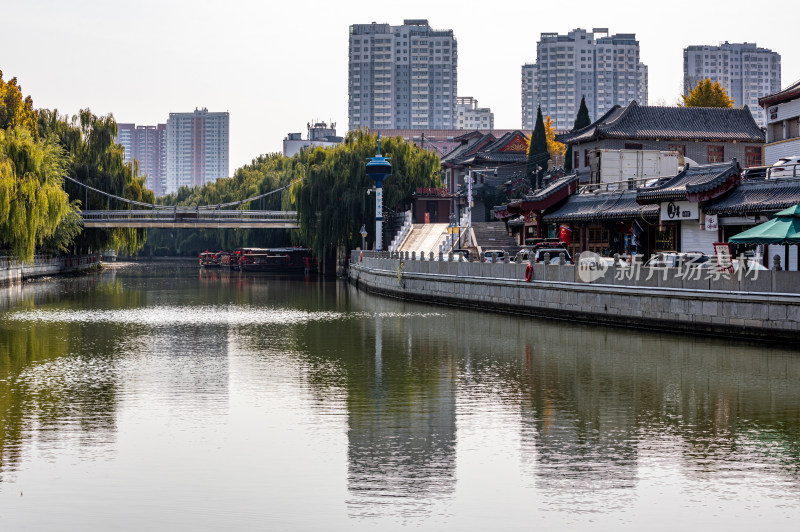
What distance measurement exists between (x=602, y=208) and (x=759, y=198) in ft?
40.2

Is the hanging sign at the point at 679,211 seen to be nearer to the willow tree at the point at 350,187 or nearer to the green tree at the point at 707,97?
the willow tree at the point at 350,187

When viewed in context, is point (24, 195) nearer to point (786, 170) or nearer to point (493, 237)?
point (493, 237)

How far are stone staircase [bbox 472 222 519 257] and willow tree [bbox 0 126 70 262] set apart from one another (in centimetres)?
2555

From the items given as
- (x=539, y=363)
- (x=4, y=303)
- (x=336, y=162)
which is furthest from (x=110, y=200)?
(x=539, y=363)

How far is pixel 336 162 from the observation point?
76.6m

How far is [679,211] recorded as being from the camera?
41844 mm

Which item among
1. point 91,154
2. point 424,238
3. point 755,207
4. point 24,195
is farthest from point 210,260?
point 755,207

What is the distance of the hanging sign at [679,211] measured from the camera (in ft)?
133

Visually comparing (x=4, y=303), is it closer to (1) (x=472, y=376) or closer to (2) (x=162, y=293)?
(2) (x=162, y=293)

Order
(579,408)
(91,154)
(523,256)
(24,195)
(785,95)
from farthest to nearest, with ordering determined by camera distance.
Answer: (91,154), (24,195), (785,95), (523,256), (579,408)

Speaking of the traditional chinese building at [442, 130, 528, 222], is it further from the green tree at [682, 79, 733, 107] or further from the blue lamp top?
the blue lamp top

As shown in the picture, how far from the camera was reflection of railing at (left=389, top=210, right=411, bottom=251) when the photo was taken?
73812mm

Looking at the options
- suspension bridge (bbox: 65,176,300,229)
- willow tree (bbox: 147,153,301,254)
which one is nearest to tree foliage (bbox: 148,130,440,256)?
suspension bridge (bbox: 65,176,300,229)

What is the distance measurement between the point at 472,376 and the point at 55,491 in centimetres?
1145
